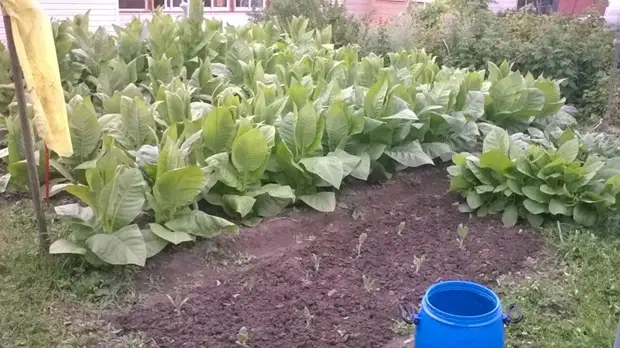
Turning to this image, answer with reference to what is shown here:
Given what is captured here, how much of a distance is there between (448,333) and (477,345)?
4.3 inches

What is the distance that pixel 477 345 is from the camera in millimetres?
2277

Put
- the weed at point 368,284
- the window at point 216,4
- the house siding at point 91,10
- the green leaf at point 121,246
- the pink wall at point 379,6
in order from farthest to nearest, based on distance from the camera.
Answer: the pink wall at point 379,6 < the window at point 216,4 < the house siding at point 91,10 < the weed at point 368,284 < the green leaf at point 121,246

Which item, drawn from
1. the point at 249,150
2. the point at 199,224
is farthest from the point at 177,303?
the point at 249,150

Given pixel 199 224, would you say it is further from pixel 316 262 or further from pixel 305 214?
pixel 305 214

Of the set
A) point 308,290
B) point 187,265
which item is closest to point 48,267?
point 187,265

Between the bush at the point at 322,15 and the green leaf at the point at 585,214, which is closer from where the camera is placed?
the green leaf at the point at 585,214

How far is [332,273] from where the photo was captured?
3.41 meters

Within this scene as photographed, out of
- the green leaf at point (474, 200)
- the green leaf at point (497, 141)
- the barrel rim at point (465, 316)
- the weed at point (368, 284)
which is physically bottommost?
the weed at point (368, 284)

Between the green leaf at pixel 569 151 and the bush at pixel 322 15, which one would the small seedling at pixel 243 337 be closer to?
the green leaf at pixel 569 151

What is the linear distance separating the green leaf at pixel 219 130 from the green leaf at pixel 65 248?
1.04 meters

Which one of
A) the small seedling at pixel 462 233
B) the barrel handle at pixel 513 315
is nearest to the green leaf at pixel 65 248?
the barrel handle at pixel 513 315

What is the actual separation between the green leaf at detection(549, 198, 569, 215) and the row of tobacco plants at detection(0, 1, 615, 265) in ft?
0.15

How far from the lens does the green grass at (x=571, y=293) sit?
2850mm

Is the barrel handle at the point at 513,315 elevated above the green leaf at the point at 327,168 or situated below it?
below
